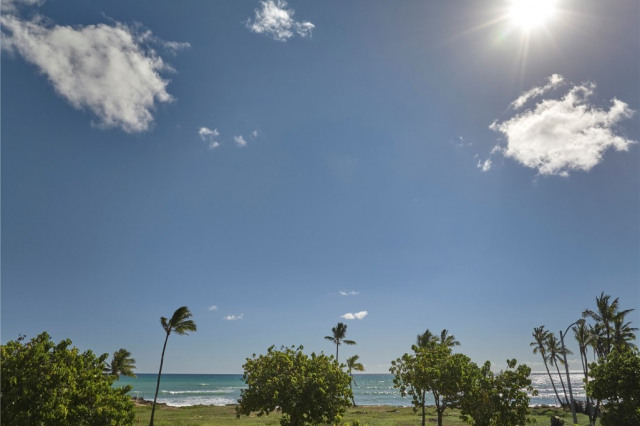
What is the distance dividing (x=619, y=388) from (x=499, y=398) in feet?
25.8

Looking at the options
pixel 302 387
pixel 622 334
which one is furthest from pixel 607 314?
pixel 302 387

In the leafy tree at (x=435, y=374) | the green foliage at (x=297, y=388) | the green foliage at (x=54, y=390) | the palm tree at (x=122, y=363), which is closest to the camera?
the green foliage at (x=54, y=390)

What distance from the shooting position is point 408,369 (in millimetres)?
32062

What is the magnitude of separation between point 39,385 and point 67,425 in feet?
7.84

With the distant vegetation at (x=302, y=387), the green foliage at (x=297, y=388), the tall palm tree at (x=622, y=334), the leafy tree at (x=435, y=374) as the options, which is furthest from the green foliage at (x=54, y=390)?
the tall palm tree at (x=622, y=334)

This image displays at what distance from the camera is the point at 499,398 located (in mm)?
27703

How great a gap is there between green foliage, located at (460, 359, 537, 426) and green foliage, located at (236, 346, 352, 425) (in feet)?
30.6

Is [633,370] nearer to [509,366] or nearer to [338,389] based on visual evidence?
[509,366]

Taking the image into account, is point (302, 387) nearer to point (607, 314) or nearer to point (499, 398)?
point (499, 398)

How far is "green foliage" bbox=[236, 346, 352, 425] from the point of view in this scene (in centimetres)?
2509

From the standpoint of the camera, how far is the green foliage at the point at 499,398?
2711 centimetres

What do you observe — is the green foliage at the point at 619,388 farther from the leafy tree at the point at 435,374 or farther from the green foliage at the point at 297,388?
the green foliage at the point at 297,388

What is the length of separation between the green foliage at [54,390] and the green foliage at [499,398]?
22.8 meters

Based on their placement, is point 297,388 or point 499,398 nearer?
point 297,388
